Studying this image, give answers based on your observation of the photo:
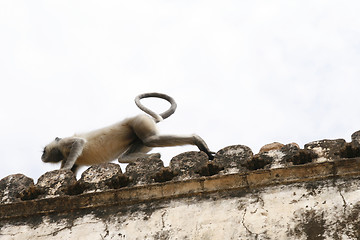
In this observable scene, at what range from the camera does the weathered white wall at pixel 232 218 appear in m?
6.70

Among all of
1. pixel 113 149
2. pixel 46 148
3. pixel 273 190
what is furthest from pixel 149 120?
pixel 273 190

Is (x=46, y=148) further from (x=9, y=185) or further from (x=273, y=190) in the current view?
(x=273, y=190)

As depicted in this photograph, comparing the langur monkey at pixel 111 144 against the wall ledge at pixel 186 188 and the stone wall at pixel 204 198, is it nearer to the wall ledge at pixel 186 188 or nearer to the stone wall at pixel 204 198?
the stone wall at pixel 204 198

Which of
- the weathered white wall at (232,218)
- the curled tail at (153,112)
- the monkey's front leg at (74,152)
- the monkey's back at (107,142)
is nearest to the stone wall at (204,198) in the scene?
the weathered white wall at (232,218)

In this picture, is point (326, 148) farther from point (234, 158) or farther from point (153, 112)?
point (153, 112)

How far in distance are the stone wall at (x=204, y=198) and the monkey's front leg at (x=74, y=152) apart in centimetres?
125

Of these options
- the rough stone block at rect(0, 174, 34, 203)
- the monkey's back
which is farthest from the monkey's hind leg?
the rough stone block at rect(0, 174, 34, 203)

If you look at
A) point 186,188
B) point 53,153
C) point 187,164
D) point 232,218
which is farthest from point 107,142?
point 232,218

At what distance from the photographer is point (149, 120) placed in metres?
9.48

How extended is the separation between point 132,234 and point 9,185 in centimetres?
156

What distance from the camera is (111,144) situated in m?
9.59

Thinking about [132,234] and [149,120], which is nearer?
[132,234]

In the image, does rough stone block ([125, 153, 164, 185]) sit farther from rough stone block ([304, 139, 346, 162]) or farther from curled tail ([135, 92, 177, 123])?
curled tail ([135, 92, 177, 123])

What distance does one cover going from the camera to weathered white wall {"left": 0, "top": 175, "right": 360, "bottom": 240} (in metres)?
6.70
